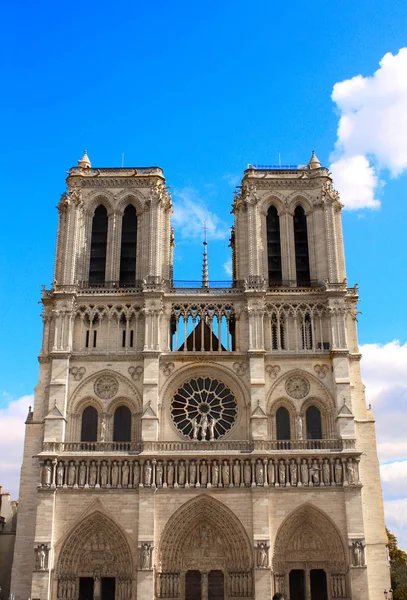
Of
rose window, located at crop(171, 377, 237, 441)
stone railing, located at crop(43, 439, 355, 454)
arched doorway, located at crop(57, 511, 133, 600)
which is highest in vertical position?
rose window, located at crop(171, 377, 237, 441)

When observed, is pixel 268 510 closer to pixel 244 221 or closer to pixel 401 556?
pixel 244 221

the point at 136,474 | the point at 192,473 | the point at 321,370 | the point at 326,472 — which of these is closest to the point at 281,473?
the point at 326,472

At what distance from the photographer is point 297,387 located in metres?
37.7

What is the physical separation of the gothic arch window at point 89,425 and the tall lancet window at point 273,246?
11.8 m

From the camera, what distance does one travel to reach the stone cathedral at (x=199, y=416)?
113 feet

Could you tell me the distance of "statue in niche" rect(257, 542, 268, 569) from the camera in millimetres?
33469

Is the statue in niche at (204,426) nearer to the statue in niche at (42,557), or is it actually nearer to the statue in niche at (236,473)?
the statue in niche at (236,473)

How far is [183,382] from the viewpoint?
38.1 metres

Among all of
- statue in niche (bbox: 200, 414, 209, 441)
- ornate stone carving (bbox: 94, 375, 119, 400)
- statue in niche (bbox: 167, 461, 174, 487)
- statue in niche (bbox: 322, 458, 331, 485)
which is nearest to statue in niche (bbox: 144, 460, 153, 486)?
statue in niche (bbox: 167, 461, 174, 487)

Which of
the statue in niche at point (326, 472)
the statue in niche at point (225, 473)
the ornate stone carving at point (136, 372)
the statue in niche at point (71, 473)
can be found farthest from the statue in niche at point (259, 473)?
the statue in niche at point (71, 473)

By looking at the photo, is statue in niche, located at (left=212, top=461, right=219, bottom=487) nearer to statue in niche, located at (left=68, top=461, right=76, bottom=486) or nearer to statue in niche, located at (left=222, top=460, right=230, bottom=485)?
statue in niche, located at (left=222, top=460, right=230, bottom=485)

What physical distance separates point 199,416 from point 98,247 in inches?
441

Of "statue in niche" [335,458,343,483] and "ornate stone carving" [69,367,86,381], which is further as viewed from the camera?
"ornate stone carving" [69,367,86,381]

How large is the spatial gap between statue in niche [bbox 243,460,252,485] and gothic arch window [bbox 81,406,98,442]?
767 centimetres
